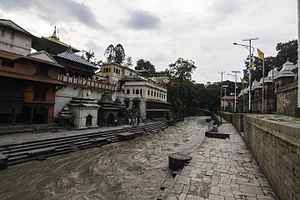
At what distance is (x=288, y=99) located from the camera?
18172 millimetres

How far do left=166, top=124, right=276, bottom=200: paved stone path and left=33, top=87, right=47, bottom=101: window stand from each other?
1745 centimetres

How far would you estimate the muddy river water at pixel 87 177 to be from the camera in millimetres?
8391

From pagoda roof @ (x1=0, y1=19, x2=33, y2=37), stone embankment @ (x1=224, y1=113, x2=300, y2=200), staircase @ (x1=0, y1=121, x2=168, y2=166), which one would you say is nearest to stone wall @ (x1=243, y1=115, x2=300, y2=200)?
stone embankment @ (x1=224, y1=113, x2=300, y2=200)

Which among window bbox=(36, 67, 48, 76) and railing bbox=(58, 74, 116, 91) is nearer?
window bbox=(36, 67, 48, 76)

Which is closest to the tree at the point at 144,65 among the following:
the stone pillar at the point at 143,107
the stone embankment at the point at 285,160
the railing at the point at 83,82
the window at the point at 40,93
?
the stone pillar at the point at 143,107

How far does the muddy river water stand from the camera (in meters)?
8.39

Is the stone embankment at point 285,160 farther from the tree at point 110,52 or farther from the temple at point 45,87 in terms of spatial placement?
the tree at point 110,52

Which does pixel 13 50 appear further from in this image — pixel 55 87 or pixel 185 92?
pixel 185 92

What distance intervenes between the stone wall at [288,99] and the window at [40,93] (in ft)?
78.5

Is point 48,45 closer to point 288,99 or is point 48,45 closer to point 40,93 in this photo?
point 40,93

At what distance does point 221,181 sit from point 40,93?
19.8 meters

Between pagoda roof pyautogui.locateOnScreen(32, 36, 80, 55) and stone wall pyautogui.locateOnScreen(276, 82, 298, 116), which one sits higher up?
pagoda roof pyautogui.locateOnScreen(32, 36, 80, 55)

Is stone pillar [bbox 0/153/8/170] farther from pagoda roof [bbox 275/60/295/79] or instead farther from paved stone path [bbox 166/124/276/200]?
pagoda roof [bbox 275/60/295/79]

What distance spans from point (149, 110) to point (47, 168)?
28.9 metres
